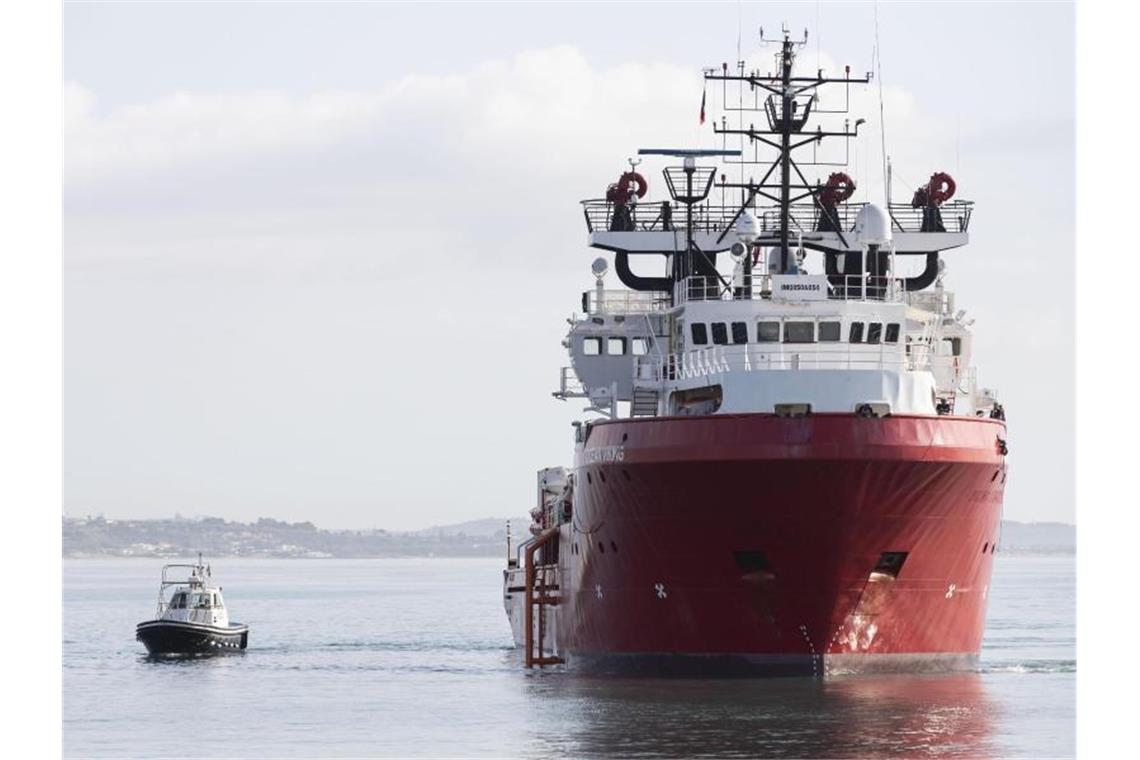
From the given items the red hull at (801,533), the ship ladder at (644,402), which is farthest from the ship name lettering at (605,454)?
the ship ladder at (644,402)

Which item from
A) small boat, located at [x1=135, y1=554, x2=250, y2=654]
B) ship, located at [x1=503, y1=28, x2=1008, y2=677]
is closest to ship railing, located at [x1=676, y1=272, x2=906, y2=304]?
ship, located at [x1=503, y1=28, x2=1008, y2=677]

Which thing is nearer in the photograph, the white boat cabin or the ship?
the ship

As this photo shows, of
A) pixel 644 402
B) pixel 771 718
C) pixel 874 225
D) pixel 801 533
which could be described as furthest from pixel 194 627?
pixel 771 718

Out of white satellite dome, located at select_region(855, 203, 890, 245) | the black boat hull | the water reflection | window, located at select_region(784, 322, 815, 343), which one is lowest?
the black boat hull

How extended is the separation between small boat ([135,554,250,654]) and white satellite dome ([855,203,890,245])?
25.1 metres

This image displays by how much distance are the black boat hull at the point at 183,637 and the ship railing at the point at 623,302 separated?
674 inches

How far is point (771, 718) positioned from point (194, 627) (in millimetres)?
29797

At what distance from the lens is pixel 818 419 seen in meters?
44.4

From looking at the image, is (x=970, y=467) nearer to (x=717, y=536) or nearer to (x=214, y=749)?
(x=717, y=536)

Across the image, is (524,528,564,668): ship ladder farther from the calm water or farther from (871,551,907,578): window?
(871,551,907,578): window

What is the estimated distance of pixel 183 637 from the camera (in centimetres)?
6806

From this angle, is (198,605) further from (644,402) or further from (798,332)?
(798,332)

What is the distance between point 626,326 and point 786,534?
45.8 ft

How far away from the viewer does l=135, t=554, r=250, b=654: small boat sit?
68062 millimetres
